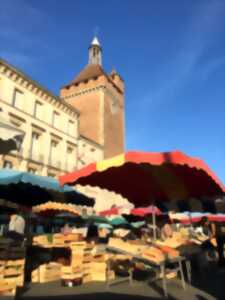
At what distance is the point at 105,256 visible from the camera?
7.10 m

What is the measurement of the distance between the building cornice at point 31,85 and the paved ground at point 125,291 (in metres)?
21.3

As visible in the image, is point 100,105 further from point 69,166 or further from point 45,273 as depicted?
point 45,273

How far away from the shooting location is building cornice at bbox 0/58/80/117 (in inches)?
955

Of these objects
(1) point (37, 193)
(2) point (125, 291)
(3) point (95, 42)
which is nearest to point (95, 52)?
(3) point (95, 42)

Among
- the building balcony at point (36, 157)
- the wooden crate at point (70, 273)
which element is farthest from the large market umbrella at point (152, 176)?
the building balcony at point (36, 157)

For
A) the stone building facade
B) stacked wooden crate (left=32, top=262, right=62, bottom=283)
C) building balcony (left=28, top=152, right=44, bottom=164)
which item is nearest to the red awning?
stacked wooden crate (left=32, top=262, right=62, bottom=283)

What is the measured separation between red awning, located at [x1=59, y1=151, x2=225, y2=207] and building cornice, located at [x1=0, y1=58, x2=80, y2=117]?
1973cm

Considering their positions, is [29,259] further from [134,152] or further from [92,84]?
[92,84]

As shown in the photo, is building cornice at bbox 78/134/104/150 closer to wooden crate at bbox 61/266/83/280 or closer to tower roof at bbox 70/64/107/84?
tower roof at bbox 70/64/107/84

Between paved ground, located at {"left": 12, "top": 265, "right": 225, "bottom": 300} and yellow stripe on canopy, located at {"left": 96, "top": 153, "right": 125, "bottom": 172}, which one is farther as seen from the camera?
yellow stripe on canopy, located at {"left": 96, "top": 153, "right": 125, "bottom": 172}

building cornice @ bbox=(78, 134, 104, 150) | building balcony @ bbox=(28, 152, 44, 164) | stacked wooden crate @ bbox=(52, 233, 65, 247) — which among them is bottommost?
stacked wooden crate @ bbox=(52, 233, 65, 247)

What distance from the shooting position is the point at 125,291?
546 centimetres

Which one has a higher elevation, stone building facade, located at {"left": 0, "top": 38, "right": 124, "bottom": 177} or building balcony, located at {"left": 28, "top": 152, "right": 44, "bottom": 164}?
stone building facade, located at {"left": 0, "top": 38, "right": 124, "bottom": 177}

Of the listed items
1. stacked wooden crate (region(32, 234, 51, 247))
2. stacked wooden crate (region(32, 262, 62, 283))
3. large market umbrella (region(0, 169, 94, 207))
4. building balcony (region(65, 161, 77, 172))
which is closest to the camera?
stacked wooden crate (region(32, 262, 62, 283))
